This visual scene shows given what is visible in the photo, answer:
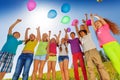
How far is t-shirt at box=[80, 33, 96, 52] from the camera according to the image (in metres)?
3.84

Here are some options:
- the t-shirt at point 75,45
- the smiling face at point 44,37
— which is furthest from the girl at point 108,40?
the smiling face at point 44,37

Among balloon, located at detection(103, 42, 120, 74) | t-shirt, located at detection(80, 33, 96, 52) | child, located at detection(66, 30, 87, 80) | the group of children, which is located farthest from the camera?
child, located at detection(66, 30, 87, 80)

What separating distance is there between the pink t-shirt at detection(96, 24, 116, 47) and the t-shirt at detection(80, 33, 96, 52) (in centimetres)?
23

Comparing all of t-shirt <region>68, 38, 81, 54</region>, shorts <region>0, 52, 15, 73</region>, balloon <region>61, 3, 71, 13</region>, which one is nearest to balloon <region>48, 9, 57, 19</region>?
balloon <region>61, 3, 71, 13</region>

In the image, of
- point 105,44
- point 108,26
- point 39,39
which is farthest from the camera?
A: point 39,39

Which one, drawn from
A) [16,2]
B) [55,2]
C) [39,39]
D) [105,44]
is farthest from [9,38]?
[105,44]

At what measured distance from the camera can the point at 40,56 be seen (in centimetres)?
427

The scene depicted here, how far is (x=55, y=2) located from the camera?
4.61 m

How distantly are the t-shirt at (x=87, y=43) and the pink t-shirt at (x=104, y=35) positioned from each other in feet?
0.77

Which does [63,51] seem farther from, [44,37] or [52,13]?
[52,13]

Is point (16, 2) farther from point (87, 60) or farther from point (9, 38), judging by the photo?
point (87, 60)

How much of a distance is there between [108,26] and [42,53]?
1.29 m

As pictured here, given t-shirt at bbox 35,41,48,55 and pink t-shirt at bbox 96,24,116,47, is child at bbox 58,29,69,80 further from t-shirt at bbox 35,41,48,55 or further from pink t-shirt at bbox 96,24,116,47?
pink t-shirt at bbox 96,24,116,47

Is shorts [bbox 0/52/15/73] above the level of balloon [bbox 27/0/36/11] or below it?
below
